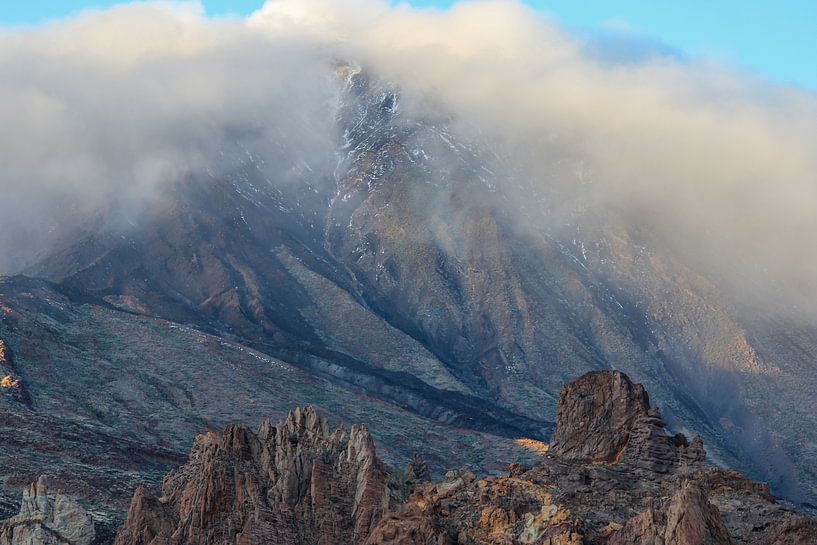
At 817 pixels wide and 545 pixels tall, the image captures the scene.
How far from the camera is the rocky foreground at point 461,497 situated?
42594 mm

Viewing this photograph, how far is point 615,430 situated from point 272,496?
42.8ft

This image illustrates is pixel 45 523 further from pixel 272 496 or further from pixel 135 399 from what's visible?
pixel 135 399

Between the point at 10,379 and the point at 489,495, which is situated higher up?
the point at 10,379

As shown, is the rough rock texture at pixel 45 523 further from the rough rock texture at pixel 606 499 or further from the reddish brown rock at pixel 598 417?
the reddish brown rock at pixel 598 417

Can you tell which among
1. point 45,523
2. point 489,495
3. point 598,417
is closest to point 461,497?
point 489,495

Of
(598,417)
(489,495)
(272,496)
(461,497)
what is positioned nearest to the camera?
(489,495)

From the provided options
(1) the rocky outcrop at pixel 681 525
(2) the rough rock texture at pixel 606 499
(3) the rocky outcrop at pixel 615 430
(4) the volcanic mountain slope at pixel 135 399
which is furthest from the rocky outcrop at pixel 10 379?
(1) the rocky outcrop at pixel 681 525

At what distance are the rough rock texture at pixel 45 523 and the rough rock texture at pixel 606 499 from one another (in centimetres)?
1537

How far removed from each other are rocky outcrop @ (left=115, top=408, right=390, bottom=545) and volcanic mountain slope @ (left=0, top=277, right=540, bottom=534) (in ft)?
86.7

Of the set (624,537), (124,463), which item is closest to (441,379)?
(124,463)

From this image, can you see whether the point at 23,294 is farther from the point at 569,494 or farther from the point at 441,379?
the point at 569,494

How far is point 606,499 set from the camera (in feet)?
160

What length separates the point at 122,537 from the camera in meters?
56.6

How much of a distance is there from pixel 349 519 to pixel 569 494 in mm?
9623
